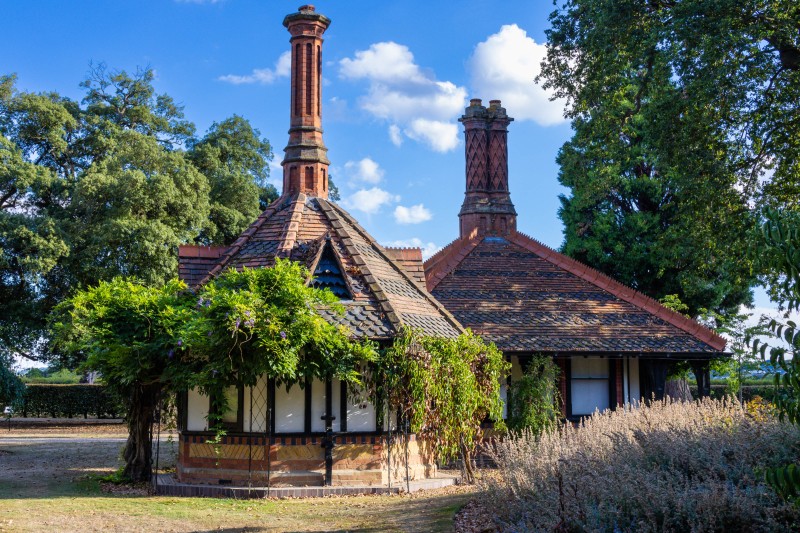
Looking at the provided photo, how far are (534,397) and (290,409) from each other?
6571 millimetres

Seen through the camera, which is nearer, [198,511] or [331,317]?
[198,511]

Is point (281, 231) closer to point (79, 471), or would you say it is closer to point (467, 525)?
point (79, 471)

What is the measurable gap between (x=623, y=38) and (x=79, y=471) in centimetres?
1509

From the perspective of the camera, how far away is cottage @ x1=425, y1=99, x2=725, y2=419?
19.7 m

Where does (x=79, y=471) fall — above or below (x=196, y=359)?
below

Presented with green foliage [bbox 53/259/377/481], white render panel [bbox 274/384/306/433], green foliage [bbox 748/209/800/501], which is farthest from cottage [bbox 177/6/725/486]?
green foliage [bbox 748/209/800/501]

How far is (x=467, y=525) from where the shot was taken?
1027 cm

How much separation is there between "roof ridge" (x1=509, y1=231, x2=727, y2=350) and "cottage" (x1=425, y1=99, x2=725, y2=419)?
26mm

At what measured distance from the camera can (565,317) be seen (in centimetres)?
2056

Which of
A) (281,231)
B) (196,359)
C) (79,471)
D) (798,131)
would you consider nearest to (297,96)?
(281,231)

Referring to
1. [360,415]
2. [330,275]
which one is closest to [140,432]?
[360,415]

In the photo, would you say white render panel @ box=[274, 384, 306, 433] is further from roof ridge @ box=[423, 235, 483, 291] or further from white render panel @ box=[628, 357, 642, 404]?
white render panel @ box=[628, 357, 642, 404]

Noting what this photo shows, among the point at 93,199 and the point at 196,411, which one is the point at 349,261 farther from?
the point at 93,199

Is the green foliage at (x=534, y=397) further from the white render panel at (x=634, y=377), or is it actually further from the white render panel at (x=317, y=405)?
the white render panel at (x=317, y=405)
